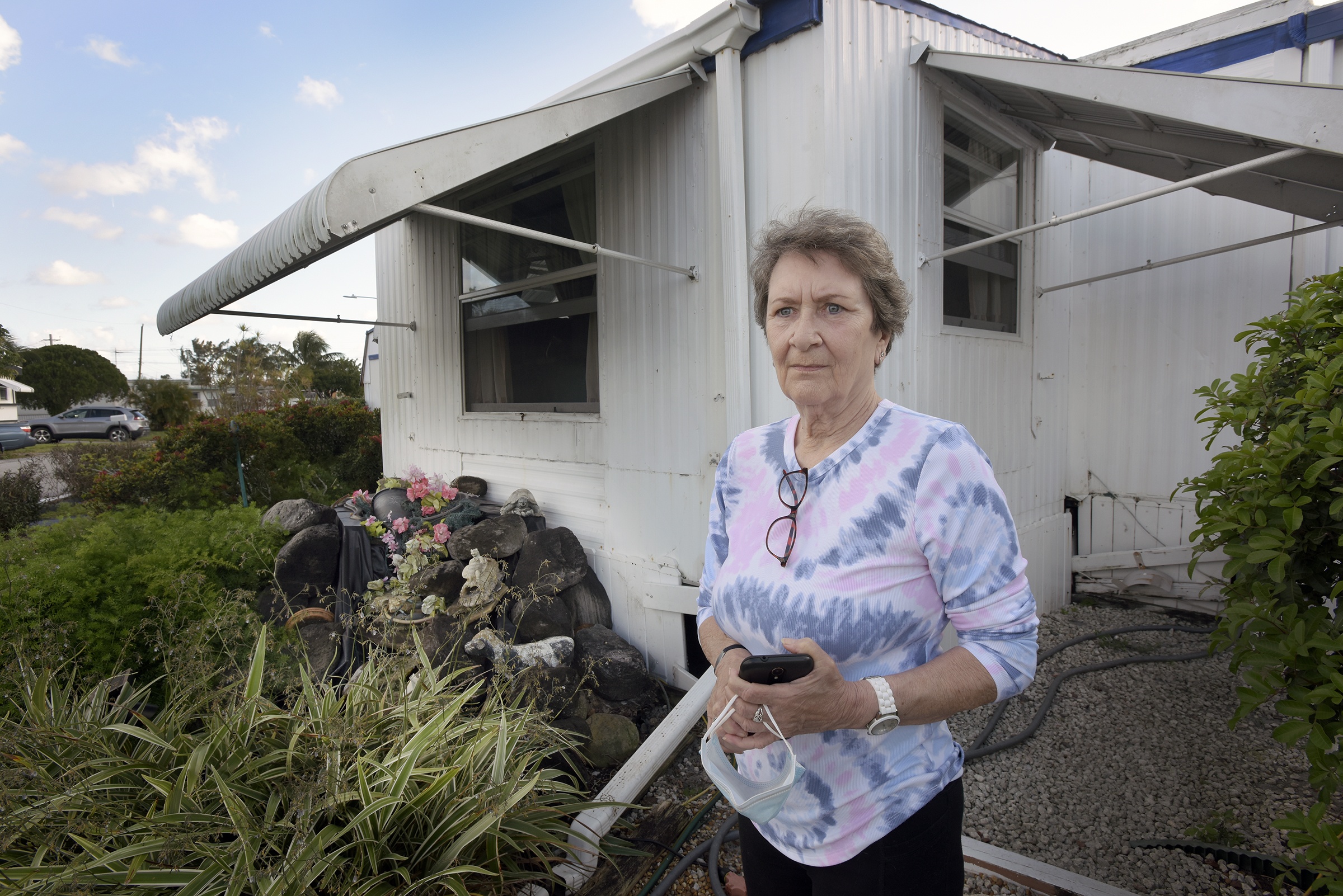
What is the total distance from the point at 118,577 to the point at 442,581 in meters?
1.50

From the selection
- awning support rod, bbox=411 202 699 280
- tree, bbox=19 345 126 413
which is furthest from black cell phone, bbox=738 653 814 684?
tree, bbox=19 345 126 413

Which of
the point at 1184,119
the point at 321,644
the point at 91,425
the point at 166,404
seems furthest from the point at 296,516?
the point at 91,425

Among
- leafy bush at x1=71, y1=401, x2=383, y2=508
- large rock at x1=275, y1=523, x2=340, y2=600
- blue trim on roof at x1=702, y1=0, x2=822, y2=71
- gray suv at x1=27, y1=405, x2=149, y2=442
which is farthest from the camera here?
gray suv at x1=27, y1=405, x2=149, y2=442

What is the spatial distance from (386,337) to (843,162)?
5064 mm

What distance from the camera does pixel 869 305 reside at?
1.33 meters

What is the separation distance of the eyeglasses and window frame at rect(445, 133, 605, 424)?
9.08ft

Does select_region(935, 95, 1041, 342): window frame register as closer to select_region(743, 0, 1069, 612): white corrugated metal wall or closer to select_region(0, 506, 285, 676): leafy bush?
select_region(743, 0, 1069, 612): white corrugated metal wall

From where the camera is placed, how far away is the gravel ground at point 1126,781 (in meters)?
2.25

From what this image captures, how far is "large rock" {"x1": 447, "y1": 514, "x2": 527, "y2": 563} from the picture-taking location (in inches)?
154

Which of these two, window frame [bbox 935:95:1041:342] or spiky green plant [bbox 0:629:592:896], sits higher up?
window frame [bbox 935:95:1041:342]

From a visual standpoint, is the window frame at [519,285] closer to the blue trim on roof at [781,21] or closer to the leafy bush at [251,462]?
the blue trim on roof at [781,21]

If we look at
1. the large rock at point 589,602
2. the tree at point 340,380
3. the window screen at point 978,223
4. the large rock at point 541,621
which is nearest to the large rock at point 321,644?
the large rock at point 541,621

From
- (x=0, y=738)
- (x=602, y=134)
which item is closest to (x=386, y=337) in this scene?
(x=602, y=134)

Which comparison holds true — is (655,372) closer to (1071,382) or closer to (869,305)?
(869,305)
